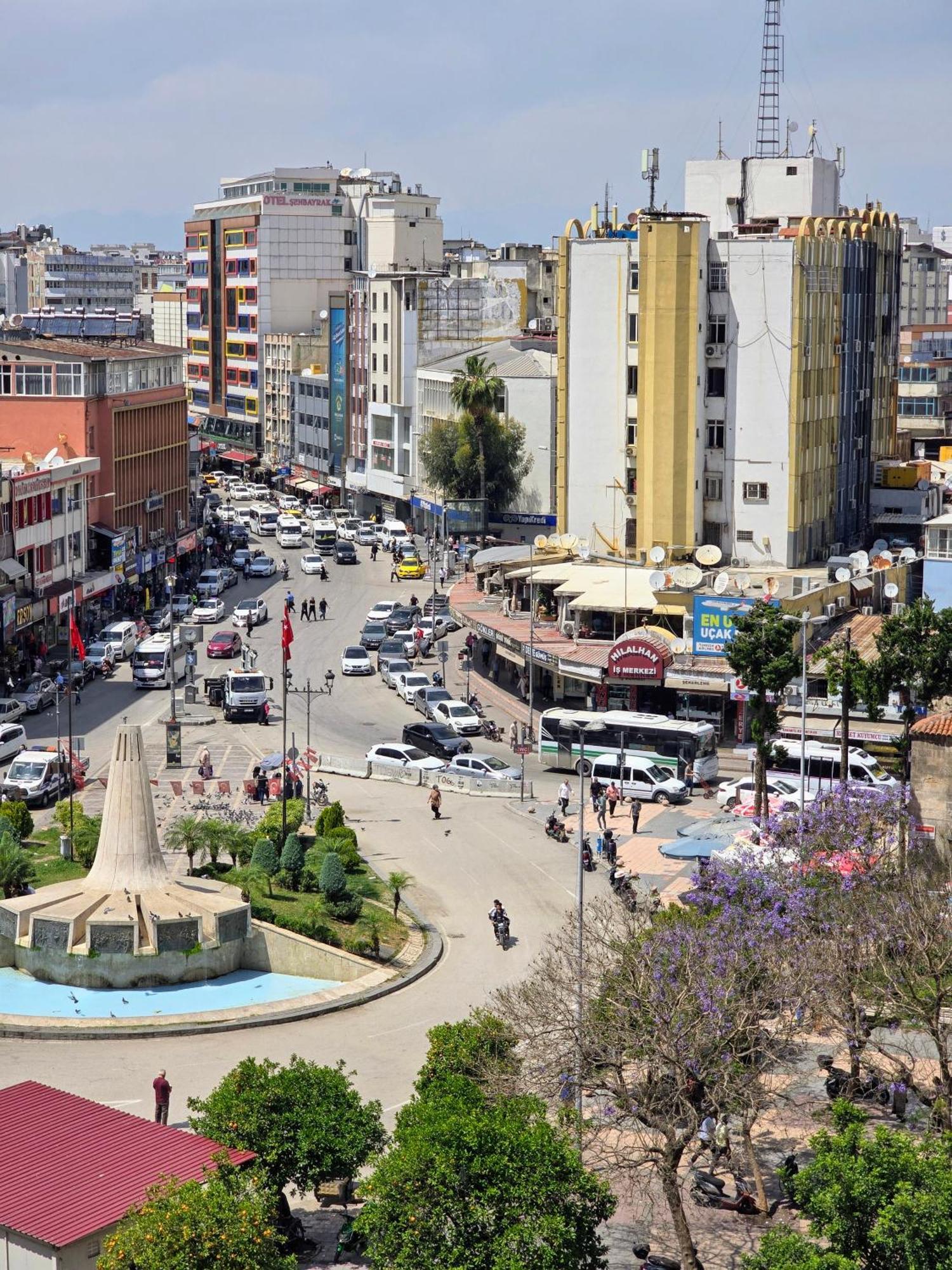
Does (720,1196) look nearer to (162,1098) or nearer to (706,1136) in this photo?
(706,1136)

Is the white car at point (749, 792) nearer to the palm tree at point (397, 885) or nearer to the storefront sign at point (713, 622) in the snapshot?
the storefront sign at point (713, 622)

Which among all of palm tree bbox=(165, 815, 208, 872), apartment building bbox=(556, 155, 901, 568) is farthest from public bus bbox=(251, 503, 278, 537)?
palm tree bbox=(165, 815, 208, 872)

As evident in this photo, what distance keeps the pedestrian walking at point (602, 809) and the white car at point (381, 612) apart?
1220 inches

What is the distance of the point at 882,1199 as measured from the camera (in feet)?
83.5

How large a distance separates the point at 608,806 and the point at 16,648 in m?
28.2

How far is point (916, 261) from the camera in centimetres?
15512

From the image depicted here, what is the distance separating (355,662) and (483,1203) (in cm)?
5305

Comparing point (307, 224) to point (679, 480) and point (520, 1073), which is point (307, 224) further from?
point (520, 1073)

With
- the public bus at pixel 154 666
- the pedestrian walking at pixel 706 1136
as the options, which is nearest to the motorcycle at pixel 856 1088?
the pedestrian walking at pixel 706 1136

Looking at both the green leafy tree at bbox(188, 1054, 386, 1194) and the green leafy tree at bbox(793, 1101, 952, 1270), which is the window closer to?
the green leafy tree at bbox(188, 1054, 386, 1194)

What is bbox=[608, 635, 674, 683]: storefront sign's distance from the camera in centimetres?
6631

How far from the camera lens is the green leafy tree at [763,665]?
5156 cm

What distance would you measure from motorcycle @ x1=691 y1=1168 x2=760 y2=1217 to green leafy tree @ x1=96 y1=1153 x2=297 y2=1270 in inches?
311

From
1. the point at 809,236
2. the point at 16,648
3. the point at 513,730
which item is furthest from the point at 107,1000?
the point at 809,236
